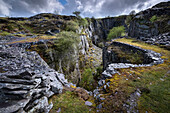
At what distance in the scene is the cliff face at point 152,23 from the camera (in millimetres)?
30044

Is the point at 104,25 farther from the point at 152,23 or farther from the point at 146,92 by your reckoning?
the point at 146,92

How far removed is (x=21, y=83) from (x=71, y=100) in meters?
4.66

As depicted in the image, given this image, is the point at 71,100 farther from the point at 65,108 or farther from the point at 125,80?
the point at 125,80

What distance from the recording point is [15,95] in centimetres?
431

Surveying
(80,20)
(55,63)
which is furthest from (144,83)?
(80,20)

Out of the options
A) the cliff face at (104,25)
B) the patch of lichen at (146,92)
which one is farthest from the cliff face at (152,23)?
the cliff face at (104,25)

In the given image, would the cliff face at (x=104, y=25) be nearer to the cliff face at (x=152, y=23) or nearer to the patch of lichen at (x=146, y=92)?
the cliff face at (x=152, y=23)

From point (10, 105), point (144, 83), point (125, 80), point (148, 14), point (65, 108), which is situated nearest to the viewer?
point (10, 105)

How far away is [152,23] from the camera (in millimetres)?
33781

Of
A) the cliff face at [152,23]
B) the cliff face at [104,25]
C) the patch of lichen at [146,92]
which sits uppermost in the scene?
the cliff face at [104,25]

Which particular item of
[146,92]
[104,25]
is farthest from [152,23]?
[104,25]

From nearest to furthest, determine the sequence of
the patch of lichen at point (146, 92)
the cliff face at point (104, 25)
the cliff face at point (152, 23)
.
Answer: the patch of lichen at point (146, 92) → the cliff face at point (152, 23) → the cliff face at point (104, 25)

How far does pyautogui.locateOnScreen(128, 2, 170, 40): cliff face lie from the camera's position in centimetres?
3004

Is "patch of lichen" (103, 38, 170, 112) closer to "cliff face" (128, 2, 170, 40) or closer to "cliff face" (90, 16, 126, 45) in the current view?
"cliff face" (128, 2, 170, 40)
